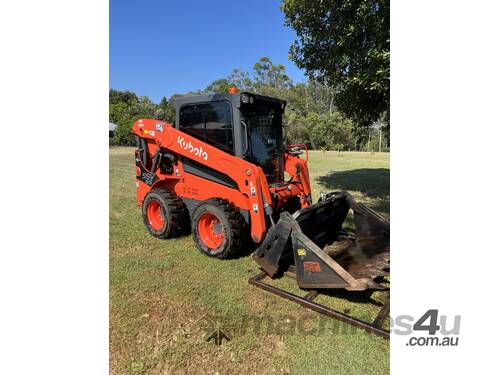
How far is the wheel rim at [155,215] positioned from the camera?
561 cm

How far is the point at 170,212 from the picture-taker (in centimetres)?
517

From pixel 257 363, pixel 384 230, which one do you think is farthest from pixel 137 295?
pixel 384 230

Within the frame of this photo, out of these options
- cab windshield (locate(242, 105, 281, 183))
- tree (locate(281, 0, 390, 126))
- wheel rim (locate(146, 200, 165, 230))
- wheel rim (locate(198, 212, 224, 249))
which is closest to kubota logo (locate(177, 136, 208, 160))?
cab windshield (locate(242, 105, 281, 183))

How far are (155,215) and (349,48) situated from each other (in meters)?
5.56

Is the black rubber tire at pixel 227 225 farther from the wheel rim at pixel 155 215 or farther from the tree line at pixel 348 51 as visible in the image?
the tree line at pixel 348 51

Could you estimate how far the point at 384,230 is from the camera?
14.8 feet

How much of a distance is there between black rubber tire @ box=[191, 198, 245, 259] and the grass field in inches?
5.6

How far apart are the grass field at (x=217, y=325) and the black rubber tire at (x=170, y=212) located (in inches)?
21.2

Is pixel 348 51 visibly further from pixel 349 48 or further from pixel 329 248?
pixel 329 248

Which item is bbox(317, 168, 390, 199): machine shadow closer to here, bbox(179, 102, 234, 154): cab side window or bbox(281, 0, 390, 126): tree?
bbox(281, 0, 390, 126): tree

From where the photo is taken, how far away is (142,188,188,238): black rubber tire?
17.0 feet

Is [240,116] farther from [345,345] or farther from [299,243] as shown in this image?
[345,345]
